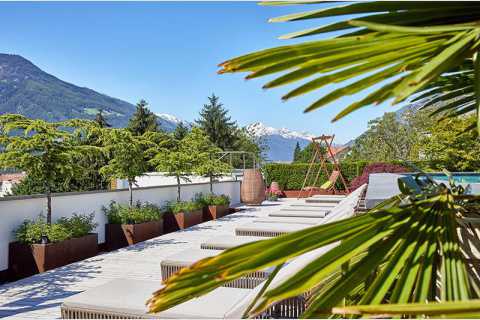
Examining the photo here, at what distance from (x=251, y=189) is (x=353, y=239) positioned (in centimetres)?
1711

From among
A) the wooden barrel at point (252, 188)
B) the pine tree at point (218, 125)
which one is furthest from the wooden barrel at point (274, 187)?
the pine tree at point (218, 125)

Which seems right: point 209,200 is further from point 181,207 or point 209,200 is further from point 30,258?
point 30,258

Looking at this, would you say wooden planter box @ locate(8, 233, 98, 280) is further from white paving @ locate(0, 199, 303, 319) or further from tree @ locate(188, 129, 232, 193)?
tree @ locate(188, 129, 232, 193)

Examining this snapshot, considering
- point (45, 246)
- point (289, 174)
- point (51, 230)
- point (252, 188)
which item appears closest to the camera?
point (45, 246)

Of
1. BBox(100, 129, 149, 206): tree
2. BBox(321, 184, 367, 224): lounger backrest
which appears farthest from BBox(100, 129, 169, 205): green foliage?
BBox(321, 184, 367, 224): lounger backrest

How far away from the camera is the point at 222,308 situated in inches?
136

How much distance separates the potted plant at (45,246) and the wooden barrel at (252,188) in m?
9.92

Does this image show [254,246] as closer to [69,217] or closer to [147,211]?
[69,217]

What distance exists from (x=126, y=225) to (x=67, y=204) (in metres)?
1.45

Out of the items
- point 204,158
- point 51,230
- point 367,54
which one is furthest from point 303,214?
point 367,54

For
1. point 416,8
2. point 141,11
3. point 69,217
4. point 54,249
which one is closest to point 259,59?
point 416,8

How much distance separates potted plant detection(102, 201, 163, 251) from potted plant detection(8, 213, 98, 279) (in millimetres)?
1355

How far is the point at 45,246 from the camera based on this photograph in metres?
7.20

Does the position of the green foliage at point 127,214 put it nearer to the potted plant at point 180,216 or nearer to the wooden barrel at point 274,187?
the potted plant at point 180,216
